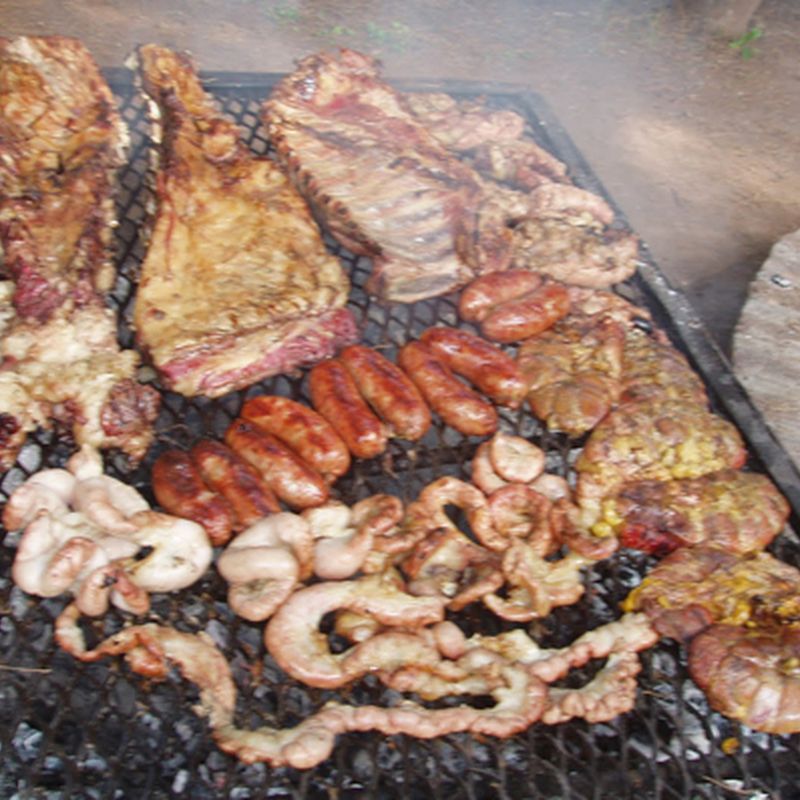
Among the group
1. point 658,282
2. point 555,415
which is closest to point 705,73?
point 658,282

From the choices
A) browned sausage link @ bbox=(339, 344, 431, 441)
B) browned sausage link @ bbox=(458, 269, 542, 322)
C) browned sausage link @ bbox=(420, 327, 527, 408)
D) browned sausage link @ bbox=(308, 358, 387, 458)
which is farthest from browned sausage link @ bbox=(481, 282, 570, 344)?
browned sausage link @ bbox=(308, 358, 387, 458)

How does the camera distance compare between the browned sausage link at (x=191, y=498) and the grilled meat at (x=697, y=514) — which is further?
the grilled meat at (x=697, y=514)

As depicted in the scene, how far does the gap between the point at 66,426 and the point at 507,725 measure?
195cm

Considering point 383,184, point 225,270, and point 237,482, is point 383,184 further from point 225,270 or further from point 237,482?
point 237,482

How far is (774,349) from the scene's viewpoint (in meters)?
4.65

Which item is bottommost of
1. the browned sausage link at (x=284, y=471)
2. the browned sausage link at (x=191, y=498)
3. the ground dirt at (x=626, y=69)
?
the ground dirt at (x=626, y=69)

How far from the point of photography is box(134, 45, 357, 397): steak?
329 centimetres

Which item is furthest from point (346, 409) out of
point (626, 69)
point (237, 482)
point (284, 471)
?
point (626, 69)

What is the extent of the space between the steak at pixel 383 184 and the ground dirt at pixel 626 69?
9.63 ft

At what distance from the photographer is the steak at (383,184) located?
12.7ft

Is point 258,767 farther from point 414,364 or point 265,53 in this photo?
point 265,53

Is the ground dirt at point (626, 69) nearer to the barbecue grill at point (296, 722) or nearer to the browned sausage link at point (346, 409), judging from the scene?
the browned sausage link at point (346, 409)

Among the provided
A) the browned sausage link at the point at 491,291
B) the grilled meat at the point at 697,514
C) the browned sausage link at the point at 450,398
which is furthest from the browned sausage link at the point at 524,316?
the grilled meat at the point at 697,514

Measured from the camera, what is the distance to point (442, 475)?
Result: 11.4 feet
